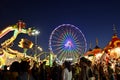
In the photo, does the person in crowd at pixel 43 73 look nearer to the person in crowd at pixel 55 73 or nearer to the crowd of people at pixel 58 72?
the crowd of people at pixel 58 72

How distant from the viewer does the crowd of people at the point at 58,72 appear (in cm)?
725

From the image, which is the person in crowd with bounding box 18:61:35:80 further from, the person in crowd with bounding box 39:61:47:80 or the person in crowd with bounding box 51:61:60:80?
the person in crowd with bounding box 51:61:60:80

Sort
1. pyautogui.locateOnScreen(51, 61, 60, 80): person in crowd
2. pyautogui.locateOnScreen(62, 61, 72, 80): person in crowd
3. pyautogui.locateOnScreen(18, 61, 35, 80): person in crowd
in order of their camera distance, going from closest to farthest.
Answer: pyautogui.locateOnScreen(18, 61, 35, 80): person in crowd → pyautogui.locateOnScreen(62, 61, 72, 80): person in crowd → pyautogui.locateOnScreen(51, 61, 60, 80): person in crowd

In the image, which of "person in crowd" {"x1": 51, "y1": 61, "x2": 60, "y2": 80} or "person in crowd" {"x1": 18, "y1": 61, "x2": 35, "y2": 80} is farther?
"person in crowd" {"x1": 51, "y1": 61, "x2": 60, "y2": 80}

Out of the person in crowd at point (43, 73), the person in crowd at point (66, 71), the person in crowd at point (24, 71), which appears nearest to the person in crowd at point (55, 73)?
the person in crowd at point (43, 73)

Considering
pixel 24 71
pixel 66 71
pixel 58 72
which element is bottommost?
pixel 24 71

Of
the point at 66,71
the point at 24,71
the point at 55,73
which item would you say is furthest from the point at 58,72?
the point at 24,71

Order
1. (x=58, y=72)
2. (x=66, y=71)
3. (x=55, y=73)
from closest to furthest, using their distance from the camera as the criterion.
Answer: (x=66, y=71), (x=58, y=72), (x=55, y=73)

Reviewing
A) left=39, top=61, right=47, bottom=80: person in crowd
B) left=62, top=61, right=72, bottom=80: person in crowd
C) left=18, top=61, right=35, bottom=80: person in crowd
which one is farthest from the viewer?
left=39, top=61, right=47, bottom=80: person in crowd

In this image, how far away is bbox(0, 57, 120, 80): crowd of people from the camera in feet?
23.8

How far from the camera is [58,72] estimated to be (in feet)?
40.5

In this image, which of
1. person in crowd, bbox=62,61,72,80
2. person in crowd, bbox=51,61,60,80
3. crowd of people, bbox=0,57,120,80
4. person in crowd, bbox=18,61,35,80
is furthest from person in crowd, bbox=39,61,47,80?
person in crowd, bbox=18,61,35,80

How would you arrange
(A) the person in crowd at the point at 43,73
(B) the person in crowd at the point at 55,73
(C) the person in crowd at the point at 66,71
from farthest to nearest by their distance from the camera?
(B) the person in crowd at the point at 55,73
(A) the person in crowd at the point at 43,73
(C) the person in crowd at the point at 66,71

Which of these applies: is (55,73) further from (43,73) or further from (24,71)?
(24,71)
